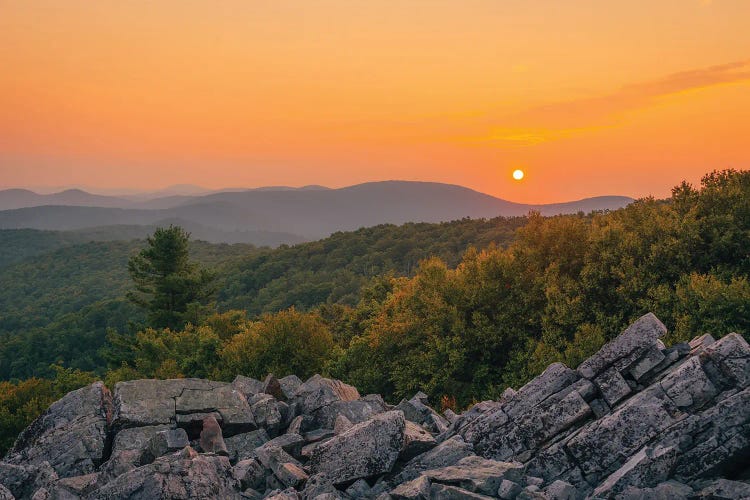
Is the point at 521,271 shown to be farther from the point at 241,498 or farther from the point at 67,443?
the point at 67,443

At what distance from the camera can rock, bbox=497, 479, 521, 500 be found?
46.8 ft

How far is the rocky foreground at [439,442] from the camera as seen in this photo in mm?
14617

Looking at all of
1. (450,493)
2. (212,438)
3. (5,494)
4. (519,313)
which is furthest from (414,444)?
(519,313)

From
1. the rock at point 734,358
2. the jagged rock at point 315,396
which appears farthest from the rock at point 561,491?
the jagged rock at point 315,396

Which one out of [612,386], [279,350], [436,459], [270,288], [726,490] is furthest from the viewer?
[270,288]

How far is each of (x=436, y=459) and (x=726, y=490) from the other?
7754 millimetres

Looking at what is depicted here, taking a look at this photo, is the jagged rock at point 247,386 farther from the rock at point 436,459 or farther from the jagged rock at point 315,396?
the rock at point 436,459

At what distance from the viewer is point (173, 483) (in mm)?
14938

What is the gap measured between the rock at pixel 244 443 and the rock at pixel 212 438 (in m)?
0.35

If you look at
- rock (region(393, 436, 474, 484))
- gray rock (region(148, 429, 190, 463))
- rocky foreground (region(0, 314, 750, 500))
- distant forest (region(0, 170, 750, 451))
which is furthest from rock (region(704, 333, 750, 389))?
gray rock (region(148, 429, 190, 463))

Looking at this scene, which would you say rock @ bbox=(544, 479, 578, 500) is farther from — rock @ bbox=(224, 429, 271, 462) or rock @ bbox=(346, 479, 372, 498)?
rock @ bbox=(224, 429, 271, 462)

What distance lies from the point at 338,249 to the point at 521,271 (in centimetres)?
10524

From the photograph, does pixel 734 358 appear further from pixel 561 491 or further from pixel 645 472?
pixel 561 491

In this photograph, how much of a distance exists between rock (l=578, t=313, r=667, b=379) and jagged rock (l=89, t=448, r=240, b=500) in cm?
1213
